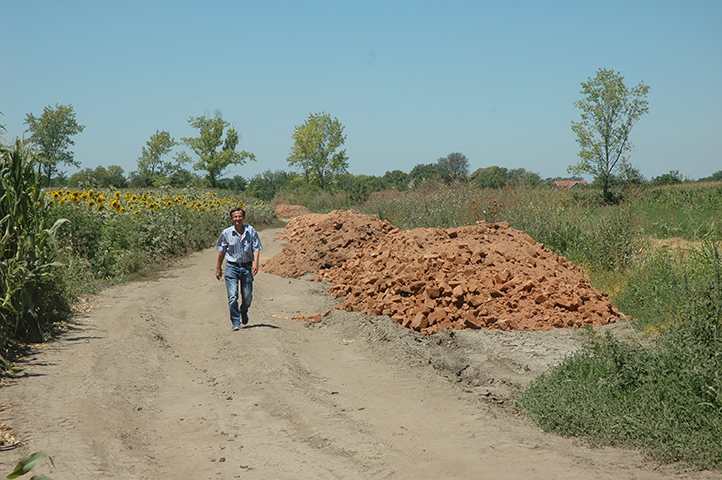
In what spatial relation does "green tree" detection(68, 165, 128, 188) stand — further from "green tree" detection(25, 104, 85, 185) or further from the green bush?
the green bush

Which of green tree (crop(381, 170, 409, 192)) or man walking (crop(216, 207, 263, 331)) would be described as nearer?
man walking (crop(216, 207, 263, 331))

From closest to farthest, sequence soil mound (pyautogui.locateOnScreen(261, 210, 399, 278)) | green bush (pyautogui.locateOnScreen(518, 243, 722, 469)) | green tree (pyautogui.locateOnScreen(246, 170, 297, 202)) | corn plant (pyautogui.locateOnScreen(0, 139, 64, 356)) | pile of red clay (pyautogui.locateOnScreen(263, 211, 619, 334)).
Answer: green bush (pyautogui.locateOnScreen(518, 243, 722, 469))
corn plant (pyautogui.locateOnScreen(0, 139, 64, 356))
pile of red clay (pyautogui.locateOnScreen(263, 211, 619, 334))
soil mound (pyautogui.locateOnScreen(261, 210, 399, 278))
green tree (pyautogui.locateOnScreen(246, 170, 297, 202))

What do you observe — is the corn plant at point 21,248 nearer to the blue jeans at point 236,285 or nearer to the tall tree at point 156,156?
the blue jeans at point 236,285

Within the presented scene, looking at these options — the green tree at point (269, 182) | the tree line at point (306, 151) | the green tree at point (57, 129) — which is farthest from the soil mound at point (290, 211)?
the green tree at point (269, 182)

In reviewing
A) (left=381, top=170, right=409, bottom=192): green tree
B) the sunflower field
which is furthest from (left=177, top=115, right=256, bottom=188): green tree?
(left=381, top=170, right=409, bottom=192): green tree

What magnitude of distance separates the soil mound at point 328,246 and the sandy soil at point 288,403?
3.77m

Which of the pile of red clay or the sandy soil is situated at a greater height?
the pile of red clay

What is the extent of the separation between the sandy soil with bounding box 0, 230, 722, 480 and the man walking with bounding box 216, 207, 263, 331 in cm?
46

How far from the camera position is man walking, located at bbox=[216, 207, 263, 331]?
7746mm

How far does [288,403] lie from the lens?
5.10m

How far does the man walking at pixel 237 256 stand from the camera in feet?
25.4

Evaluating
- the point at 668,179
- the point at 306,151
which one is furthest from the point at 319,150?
the point at 668,179

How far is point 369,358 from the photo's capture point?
6.73 metres

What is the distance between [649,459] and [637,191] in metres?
A: 8.40
